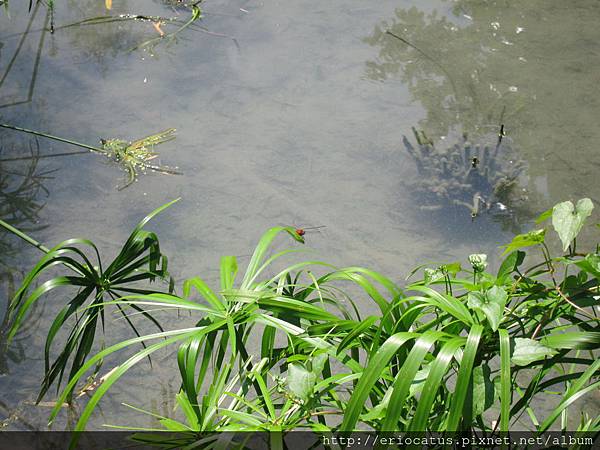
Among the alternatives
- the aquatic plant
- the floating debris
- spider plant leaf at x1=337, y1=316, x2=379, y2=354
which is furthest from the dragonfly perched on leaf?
spider plant leaf at x1=337, y1=316, x2=379, y2=354

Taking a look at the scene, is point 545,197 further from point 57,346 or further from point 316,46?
point 57,346

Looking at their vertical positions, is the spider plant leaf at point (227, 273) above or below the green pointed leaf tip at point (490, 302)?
below

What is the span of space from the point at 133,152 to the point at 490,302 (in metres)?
1.61

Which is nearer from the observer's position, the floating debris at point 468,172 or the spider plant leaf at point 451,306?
the spider plant leaf at point 451,306

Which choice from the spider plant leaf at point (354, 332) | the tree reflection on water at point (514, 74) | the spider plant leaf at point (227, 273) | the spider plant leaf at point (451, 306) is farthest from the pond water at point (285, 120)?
the spider plant leaf at point (451, 306)

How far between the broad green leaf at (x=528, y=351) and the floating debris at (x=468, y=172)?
1.24 meters

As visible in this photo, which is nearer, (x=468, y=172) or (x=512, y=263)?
(x=512, y=263)

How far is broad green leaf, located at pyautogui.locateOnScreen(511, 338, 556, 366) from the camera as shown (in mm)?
1011

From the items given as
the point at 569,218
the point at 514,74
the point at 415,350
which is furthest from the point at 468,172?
the point at 415,350

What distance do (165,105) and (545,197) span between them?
125cm

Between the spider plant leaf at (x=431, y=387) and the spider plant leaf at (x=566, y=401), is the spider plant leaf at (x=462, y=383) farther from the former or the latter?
the spider plant leaf at (x=566, y=401)

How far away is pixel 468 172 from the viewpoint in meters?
2.36

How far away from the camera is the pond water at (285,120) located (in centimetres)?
215

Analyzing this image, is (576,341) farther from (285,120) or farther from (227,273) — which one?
(285,120)
